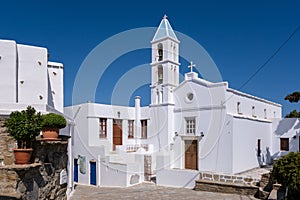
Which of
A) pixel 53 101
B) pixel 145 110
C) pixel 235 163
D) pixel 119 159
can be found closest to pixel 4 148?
pixel 53 101

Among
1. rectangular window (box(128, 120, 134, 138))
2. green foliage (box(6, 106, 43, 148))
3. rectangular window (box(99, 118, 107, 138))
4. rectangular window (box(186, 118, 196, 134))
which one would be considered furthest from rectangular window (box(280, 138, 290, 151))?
green foliage (box(6, 106, 43, 148))

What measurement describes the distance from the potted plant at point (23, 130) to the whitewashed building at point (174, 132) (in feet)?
30.3

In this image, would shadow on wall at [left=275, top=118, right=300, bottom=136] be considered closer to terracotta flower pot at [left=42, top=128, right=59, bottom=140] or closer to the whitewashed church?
the whitewashed church

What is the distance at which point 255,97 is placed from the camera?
18.2 m

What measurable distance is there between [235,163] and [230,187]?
3364mm

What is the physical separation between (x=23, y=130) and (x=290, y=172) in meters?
7.24

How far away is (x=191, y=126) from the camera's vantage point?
16.4m

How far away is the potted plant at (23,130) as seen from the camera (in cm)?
547

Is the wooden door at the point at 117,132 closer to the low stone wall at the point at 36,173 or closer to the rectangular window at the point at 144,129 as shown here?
the rectangular window at the point at 144,129

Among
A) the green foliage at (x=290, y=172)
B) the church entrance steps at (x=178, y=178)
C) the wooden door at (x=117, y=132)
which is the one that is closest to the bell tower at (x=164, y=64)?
the wooden door at (x=117, y=132)

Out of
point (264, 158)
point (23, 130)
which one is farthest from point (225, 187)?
point (23, 130)

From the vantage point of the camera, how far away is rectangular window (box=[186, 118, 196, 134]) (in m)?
16.2

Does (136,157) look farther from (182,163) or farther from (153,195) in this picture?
(153,195)

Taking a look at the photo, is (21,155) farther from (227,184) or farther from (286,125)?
(286,125)
